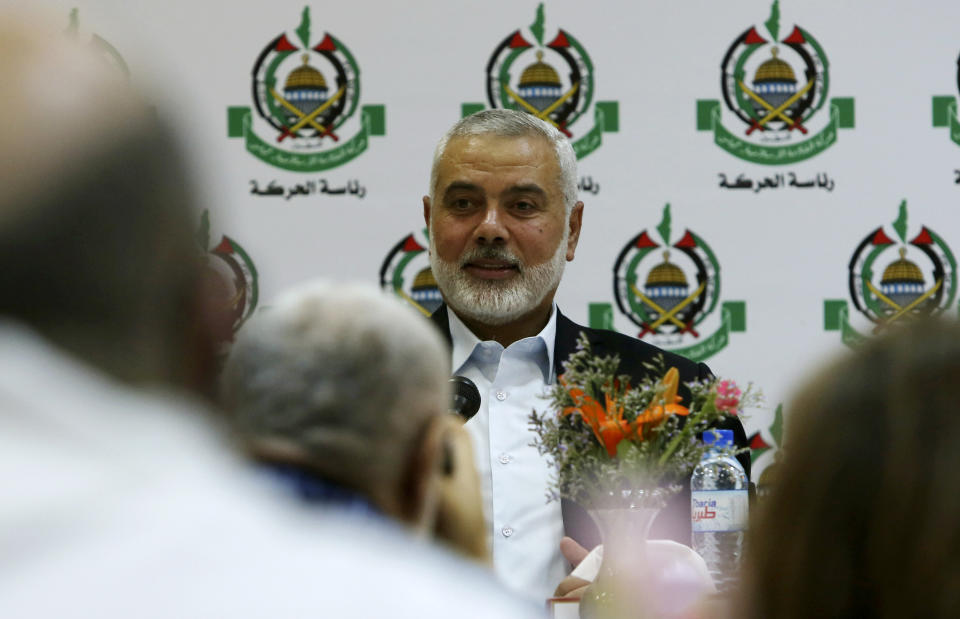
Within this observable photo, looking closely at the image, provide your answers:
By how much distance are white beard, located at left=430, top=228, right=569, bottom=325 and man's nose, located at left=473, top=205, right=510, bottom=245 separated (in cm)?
2

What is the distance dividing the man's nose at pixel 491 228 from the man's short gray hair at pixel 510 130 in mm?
146

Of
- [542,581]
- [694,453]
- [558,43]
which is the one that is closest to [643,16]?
[558,43]

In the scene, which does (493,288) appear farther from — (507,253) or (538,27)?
(538,27)

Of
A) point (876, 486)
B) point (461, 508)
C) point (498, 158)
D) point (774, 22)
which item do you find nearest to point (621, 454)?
point (461, 508)

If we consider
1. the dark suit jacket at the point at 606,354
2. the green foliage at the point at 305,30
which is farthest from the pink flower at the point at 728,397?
the green foliage at the point at 305,30

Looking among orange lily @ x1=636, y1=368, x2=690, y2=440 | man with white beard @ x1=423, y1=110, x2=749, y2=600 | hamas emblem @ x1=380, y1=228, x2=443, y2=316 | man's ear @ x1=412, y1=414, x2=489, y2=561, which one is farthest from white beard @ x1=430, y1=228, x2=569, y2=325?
man's ear @ x1=412, y1=414, x2=489, y2=561

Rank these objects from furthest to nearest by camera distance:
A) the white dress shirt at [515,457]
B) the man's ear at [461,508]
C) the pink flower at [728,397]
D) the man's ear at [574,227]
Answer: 1. the man's ear at [574,227]
2. the white dress shirt at [515,457]
3. the pink flower at [728,397]
4. the man's ear at [461,508]

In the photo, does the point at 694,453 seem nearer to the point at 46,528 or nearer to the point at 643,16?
the point at 46,528

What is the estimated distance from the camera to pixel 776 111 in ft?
12.0

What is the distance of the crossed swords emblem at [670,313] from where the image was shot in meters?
3.58

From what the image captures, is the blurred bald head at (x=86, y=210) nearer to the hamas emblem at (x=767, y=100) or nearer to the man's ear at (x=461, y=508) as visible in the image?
the man's ear at (x=461, y=508)

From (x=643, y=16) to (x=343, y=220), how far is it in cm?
106

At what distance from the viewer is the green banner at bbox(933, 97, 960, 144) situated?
3.61 m

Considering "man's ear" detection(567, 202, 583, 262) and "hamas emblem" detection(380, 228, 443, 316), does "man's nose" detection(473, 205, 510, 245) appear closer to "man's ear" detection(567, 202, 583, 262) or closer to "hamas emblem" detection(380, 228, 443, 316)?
"man's ear" detection(567, 202, 583, 262)
